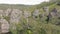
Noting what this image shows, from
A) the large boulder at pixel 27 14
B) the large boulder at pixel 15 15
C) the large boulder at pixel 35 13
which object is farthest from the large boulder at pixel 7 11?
the large boulder at pixel 35 13

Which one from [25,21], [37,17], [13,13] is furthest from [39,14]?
[13,13]

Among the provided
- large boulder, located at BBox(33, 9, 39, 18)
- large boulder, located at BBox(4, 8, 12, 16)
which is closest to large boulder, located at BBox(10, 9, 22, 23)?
large boulder, located at BBox(4, 8, 12, 16)

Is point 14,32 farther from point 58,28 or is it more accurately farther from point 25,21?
point 58,28

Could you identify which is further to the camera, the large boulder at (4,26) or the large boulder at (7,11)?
the large boulder at (7,11)

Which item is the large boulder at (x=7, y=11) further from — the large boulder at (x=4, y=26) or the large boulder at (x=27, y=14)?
the large boulder at (x=27, y=14)

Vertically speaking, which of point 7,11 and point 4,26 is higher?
point 7,11

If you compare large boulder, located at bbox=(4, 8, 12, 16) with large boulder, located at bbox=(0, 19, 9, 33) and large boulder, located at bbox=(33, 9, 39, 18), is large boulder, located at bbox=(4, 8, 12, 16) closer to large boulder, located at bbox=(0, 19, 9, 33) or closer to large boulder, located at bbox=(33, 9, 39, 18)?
large boulder, located at bbox=(0, 19, 9, 33)

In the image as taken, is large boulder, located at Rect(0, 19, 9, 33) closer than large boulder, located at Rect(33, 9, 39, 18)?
Yes

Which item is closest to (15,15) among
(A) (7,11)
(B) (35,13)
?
(A) (7,11)

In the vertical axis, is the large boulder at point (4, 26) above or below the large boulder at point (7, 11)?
below

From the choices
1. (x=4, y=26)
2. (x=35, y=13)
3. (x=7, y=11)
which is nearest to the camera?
(x=4, y=26)

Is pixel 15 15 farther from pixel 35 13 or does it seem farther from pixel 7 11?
pixel 35 13
